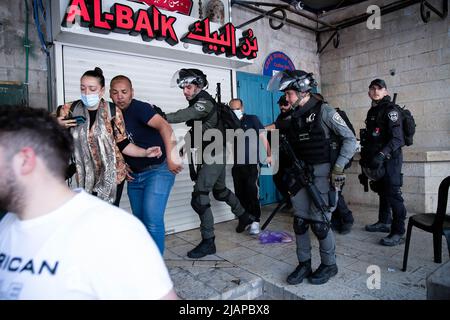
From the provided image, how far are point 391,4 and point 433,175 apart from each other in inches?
138

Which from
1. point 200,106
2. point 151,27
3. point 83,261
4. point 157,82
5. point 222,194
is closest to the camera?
point 83,261

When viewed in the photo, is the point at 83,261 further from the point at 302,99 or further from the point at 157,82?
the point at 157,82

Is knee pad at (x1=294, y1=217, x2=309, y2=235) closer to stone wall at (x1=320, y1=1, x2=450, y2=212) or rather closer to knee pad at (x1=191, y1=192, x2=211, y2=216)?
knee pad at (x1=191, y1=192, x2=211, y2=216)

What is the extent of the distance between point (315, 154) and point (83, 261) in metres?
2.33

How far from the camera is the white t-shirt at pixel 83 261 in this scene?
960 mm

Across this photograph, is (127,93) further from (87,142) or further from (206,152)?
(206,152)

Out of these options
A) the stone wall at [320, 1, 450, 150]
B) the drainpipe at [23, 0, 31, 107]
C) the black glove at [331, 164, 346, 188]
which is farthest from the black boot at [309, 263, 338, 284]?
the stone wall at [320, 1, 450, 150]

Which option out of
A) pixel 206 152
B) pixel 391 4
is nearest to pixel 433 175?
→ pixel 391 4

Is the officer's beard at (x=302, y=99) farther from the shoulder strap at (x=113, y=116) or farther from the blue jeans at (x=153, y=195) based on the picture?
the shoulder strap at (x=113, y=116)

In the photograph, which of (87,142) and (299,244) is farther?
(299,244)

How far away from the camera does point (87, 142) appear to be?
237 cm

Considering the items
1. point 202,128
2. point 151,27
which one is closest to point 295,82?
point 202,128

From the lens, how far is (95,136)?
7.80ft

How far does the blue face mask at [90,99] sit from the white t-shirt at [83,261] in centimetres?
159
